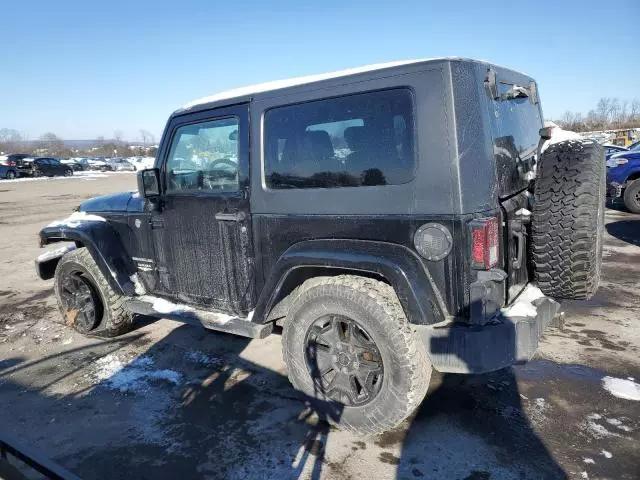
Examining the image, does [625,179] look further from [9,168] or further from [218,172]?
[9,168]

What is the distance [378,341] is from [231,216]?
1.34 m

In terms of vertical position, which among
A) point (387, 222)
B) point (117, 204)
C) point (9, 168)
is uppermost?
point (9, 168)

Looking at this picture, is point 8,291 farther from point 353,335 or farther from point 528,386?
point 528,386

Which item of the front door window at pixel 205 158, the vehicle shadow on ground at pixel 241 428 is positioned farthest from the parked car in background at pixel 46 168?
the front door window at pixel 205 158

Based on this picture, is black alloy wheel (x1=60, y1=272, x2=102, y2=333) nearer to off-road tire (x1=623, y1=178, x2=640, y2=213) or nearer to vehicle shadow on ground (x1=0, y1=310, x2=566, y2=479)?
vehicle shadow on ground (x1=0, y1=310, x2=566, y2=479)

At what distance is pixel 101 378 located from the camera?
368 cm

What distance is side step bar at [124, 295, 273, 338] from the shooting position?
319cm

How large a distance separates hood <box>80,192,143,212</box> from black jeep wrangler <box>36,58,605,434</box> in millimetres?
705

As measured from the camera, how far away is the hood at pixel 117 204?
4051 mm

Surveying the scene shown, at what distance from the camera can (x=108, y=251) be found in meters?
4.10

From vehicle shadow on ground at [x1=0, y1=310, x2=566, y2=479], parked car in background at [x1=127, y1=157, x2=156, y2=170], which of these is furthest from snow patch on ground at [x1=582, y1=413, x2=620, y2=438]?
parked car in background at [x1=127, y1=157, x2=156, y2=170]

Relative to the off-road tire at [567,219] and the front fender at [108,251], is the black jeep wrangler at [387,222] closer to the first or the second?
the off-road tire at [567,219]

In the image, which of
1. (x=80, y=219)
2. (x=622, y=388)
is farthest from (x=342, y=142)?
(x=80, y=219)

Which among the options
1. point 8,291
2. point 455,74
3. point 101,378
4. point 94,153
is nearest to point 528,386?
point 455,74
